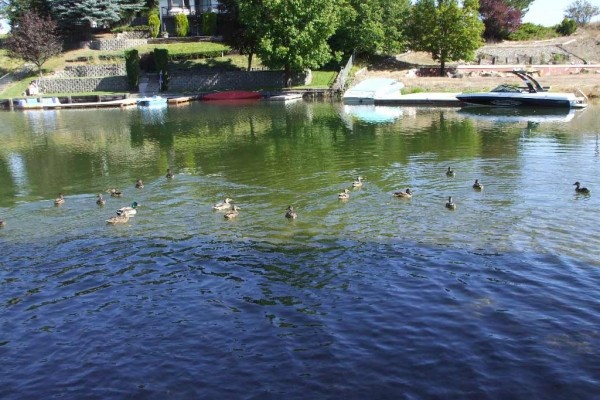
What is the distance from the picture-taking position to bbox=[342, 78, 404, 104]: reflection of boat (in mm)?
62375

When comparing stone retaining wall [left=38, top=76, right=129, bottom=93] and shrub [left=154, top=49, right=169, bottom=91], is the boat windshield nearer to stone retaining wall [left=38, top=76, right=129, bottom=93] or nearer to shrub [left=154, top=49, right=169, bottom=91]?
shrub [left=154, top=49, right=169, bottom=91]

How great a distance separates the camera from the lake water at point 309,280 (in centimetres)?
1206

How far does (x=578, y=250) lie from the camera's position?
1784 centimetres

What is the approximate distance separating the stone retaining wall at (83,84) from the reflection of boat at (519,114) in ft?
152

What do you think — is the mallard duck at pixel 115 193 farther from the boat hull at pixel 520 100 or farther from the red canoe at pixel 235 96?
the red canoe at pixel 235 96

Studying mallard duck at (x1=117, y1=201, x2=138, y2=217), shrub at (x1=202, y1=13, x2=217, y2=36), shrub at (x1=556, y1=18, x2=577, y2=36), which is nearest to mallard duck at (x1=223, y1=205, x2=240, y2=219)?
mallard duck at (x1=117, y1=201, x2=138, y2=217)

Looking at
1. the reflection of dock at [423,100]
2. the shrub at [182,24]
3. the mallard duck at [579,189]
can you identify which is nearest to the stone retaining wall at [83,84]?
the shrub at [182,24]

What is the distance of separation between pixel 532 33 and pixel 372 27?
29716mm

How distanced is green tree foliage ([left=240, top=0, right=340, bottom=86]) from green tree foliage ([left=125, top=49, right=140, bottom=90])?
53.1ft

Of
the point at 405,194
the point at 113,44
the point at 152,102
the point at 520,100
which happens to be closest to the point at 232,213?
the point at 405,194

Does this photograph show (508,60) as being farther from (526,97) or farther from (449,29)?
(526,97)

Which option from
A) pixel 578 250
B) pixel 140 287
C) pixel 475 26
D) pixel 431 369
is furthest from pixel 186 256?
pixel 475 26

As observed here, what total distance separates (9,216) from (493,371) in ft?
63.0

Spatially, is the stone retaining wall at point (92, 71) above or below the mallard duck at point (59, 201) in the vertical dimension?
above
